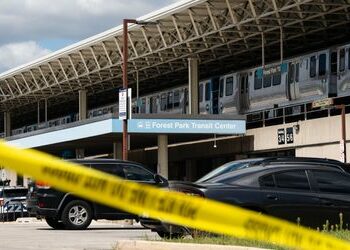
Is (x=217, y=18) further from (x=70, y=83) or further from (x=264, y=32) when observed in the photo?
(x=70, y=83)

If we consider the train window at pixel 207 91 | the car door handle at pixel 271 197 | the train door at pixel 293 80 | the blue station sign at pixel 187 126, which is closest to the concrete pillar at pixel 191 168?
the train window at pixel 207 91

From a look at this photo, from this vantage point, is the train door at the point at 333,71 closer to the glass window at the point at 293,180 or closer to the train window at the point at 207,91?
the train window at the point at 207,91

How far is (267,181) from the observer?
38.4 ft

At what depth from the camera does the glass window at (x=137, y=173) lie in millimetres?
18422

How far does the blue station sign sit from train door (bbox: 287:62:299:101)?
276 cm

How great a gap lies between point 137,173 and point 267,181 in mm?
7180

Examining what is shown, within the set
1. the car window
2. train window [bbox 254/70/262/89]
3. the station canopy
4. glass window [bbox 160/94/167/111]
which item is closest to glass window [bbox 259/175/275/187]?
the car window

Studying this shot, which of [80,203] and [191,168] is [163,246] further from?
[191,168]

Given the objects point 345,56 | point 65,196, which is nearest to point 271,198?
point 65,196

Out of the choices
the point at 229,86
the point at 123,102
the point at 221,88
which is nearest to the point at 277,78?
the point at 229,86

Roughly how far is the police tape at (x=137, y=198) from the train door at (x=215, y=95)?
41.2m

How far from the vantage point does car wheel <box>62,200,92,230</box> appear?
18.1 meters

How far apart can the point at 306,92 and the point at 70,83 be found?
106 ft

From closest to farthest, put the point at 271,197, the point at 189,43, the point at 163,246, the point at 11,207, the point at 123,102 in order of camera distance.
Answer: the point at 163,246, the point at 271,197, the point at 123,102, the point at 11,207, the point at 189,43
